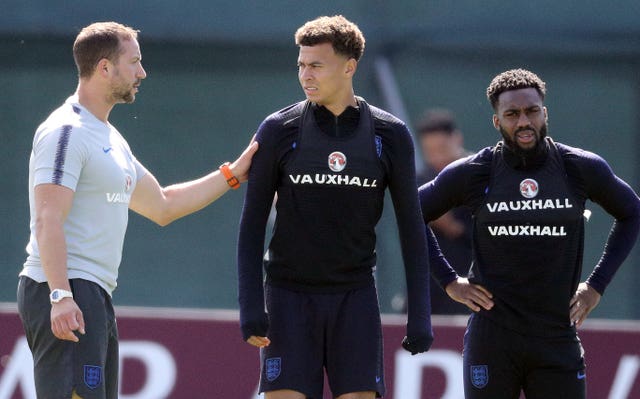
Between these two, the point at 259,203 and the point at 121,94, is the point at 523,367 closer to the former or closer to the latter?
the point at 259,203

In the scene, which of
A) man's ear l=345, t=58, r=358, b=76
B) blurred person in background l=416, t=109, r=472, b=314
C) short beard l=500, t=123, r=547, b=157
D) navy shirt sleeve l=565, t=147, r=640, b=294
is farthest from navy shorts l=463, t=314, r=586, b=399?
blurred person in background l=416, t=109, r=472, b=314

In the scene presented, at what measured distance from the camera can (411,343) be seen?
5.56 metres

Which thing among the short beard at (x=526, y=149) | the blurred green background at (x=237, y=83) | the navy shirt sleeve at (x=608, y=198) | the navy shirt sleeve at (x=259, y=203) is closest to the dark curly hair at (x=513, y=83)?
the short beard at (x=526, y=149)

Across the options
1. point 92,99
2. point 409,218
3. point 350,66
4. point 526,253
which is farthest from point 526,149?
point 92,99

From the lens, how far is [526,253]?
5.81m

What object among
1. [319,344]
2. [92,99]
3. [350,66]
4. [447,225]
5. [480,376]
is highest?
[350,66]

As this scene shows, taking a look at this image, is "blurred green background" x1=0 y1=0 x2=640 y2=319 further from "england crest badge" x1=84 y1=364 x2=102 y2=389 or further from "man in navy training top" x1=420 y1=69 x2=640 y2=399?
"england crest badge" x1=84 y1=364 x2=102 y2=389

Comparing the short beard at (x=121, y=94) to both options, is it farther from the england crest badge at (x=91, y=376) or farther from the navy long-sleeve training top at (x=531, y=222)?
the navy long-sleeve training top at (x=531, y=222)

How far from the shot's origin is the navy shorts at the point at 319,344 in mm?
5465

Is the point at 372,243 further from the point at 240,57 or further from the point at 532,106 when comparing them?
the point at 240,57

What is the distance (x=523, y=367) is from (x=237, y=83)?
5.86m

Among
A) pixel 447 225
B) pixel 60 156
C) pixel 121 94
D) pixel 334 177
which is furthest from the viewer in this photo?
pixel 447 225

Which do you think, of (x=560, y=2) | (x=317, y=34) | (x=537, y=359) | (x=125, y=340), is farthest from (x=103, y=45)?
(x=560, y=2)

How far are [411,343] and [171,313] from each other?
285cm
